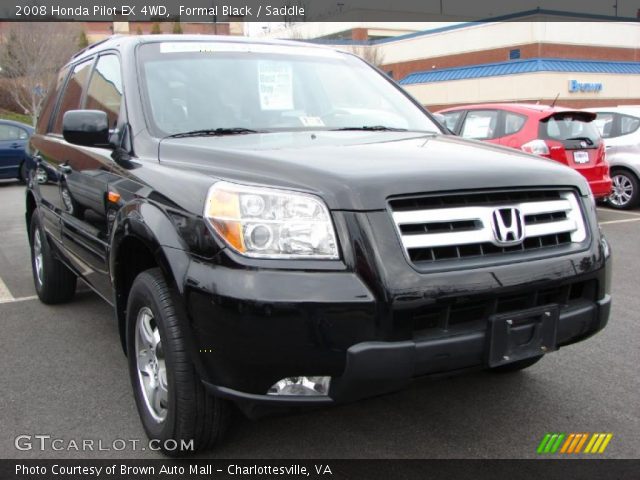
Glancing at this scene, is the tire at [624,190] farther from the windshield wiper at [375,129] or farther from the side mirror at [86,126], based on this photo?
the side mirror at [86,126]

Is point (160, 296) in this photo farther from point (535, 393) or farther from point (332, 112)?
point (535, 393)

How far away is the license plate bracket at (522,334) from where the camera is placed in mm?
2297

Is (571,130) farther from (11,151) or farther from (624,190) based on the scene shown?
(11,151)

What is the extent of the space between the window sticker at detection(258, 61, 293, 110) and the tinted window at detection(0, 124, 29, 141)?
13.6m

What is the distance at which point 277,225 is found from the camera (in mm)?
2240

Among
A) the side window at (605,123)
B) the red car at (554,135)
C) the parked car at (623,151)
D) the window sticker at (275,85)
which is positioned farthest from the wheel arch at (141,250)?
the side window at (605,123)

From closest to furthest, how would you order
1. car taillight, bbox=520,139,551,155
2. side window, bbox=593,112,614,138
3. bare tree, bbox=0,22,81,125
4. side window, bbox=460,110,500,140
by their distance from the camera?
car taillight, bbox=520,139,551,155
side window, bbox=460,110,500,140
side window, bbox=593,112,614,138
bare tree, bbox=0,22,81,125

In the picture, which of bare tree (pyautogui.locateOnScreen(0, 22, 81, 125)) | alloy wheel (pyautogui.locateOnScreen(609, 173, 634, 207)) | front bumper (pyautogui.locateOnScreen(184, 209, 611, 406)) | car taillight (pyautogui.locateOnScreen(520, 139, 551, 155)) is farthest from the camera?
bare tree (pyautogui.locateOnScreen(0, 22, 81, 125))

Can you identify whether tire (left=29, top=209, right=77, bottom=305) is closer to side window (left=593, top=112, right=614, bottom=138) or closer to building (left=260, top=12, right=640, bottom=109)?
side window (left=593, top=112, right=614, bottom=138)

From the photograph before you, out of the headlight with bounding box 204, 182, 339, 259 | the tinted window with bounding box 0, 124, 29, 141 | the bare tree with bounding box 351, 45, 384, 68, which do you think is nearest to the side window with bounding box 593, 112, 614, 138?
the headlight with bounding box 204, 182, 339, 259

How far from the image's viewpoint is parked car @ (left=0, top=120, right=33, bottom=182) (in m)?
14.9

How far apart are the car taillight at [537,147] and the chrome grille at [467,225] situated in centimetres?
592

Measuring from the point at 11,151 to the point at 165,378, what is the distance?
46.9 ft

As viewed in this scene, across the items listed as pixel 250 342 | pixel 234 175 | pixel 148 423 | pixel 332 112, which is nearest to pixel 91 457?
pixel 148 423
